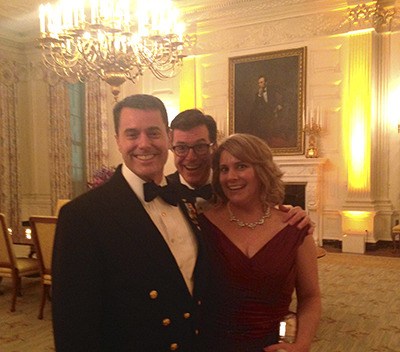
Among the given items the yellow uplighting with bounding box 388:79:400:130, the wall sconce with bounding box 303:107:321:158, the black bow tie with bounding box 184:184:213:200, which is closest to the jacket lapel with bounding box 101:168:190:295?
the black bow tie with bounding box 184:184:213:200

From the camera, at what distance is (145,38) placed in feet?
15.3

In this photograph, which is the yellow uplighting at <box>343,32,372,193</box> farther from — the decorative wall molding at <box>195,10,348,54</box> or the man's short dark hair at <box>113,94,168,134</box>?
the man's short dark hair at <box>113,94,168,134</box>

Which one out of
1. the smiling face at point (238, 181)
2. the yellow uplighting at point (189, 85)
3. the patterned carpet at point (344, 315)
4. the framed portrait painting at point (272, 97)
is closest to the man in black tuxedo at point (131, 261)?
the smiling face at point (238, 181)

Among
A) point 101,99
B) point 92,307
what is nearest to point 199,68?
point 101,99

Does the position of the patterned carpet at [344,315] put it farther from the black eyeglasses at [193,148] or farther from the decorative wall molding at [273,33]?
the decorative wall molding at [273,33]

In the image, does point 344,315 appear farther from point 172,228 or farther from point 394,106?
point 394,106

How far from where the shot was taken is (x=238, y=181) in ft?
4.85

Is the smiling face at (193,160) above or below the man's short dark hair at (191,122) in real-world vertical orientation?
below

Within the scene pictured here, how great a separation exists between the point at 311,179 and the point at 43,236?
15.6 ft

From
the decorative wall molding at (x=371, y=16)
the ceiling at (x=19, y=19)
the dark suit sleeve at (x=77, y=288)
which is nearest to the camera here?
the dark suit sleeve at (x=77, y=288)

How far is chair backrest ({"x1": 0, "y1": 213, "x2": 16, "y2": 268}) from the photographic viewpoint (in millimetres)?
3879

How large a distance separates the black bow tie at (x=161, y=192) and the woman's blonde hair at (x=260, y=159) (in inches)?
12.3

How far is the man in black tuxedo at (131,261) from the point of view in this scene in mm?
1047

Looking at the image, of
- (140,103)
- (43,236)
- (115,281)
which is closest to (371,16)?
(43,236)
